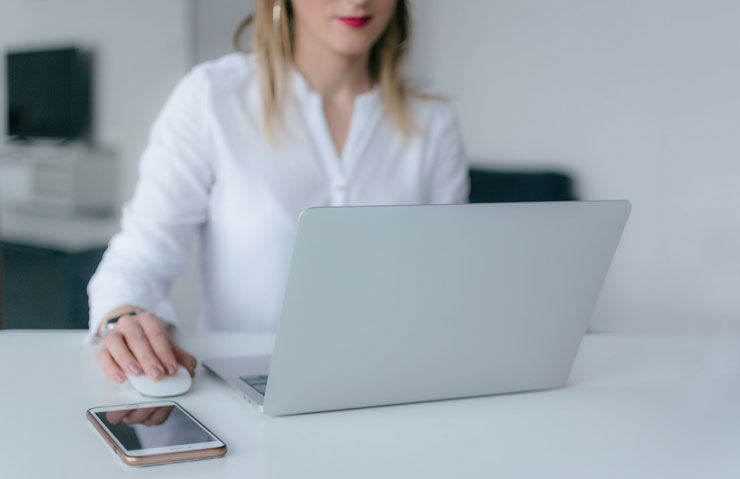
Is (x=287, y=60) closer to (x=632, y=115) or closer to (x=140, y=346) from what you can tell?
(x=140, y=346)

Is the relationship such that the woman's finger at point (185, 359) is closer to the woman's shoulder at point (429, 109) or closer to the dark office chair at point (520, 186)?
the woman's shoulder at point (429, 109)

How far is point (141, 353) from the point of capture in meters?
0.96

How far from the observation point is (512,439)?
0.82m

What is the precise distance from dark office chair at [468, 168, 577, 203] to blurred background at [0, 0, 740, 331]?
2cm

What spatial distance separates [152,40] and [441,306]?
13.6ft

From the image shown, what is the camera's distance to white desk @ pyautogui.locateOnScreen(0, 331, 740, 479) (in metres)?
0.72

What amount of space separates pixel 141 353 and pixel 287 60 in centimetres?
79

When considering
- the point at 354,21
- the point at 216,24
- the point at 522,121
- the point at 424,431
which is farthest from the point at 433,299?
the point at 216,24

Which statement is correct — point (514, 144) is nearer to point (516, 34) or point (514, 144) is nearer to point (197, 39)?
point (516, 34)

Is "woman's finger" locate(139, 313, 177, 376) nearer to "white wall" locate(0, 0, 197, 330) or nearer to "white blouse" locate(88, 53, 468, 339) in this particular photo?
"white blouse" locate(88, 53, 468, 339)

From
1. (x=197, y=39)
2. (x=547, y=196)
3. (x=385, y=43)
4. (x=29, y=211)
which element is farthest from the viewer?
(x=29, y=211)

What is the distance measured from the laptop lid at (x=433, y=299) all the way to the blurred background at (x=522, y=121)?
0.93 metres

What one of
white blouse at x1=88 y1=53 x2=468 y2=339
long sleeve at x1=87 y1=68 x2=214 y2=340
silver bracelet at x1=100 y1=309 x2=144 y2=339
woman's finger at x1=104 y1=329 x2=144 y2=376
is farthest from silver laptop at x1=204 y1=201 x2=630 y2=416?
white blouse at x1=88 y1=53 x2=468 y2=339

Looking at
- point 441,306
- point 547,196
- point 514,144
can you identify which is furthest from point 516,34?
point 441,306
